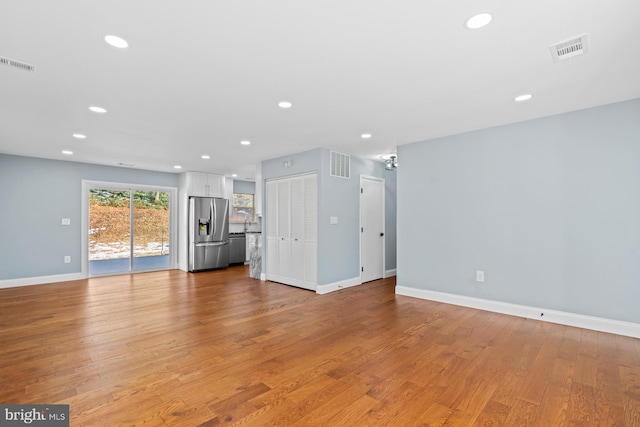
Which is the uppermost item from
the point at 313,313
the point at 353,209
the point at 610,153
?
the point at 610,153

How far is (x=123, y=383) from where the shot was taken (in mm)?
2311

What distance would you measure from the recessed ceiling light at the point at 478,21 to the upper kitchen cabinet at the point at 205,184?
275 inches

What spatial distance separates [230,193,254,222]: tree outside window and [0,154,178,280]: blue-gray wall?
11.1 ft

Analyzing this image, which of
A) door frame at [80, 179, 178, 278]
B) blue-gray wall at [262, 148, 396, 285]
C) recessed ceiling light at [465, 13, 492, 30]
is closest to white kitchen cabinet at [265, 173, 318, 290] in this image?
blue-gray wall at [262, 148, 396, 285]

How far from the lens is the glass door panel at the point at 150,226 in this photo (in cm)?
735

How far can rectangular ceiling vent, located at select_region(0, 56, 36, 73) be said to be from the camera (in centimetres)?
234

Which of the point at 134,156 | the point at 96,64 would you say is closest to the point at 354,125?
the point at 96,64

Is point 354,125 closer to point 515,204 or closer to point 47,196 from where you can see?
point 515,204

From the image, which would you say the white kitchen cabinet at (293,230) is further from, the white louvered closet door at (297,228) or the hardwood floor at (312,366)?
the hardwood floor at (312,366)

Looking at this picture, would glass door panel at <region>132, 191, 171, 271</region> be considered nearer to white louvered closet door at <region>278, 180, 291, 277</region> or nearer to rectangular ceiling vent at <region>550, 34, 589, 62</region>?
white louvered closet door at <region>278, 180, 291, 277</region>

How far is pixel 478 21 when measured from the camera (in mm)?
1907

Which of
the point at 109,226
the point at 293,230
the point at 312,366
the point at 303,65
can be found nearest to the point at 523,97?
the point at 303,65

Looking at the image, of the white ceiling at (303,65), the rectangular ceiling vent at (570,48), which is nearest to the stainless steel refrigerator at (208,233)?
the white ceiling at (303,65)

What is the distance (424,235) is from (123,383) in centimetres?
405
